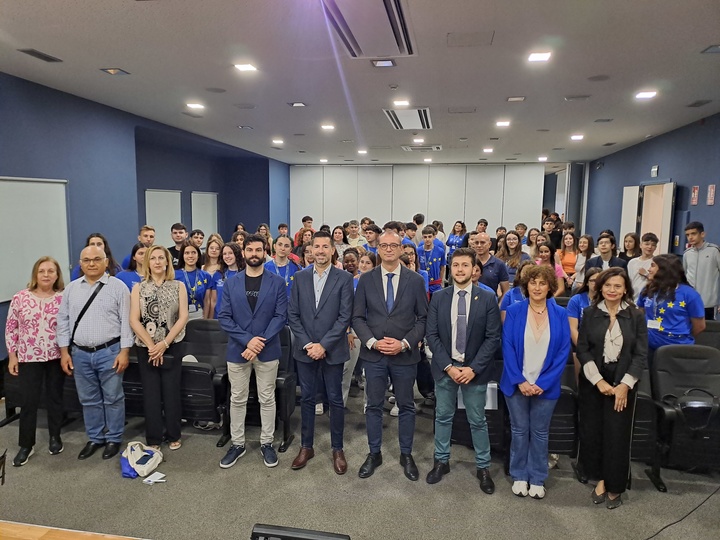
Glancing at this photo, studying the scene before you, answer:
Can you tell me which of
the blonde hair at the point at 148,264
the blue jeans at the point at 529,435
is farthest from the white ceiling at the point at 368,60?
the blue jeans at the point at 529,435

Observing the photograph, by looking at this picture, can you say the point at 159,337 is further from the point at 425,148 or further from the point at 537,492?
the point at 425,148

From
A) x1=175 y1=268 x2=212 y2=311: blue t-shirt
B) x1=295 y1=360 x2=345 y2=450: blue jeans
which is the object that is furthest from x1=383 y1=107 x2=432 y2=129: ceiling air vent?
x1=295 y1=360 x2=345 y2=450: blue jeans

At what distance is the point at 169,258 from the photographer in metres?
3.64

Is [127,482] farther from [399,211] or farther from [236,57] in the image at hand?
[399,211]

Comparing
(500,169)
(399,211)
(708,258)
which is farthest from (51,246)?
(500,169)

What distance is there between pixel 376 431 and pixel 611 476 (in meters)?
1.54

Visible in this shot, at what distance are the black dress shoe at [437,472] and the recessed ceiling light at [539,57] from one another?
3.91m

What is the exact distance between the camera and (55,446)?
11.9ft

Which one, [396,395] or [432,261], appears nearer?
[396,395]

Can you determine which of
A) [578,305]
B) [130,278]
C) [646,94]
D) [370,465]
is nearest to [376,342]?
[370,465]

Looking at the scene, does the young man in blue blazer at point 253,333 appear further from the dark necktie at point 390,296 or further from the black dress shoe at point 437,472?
the black dress shoe at point 437,472

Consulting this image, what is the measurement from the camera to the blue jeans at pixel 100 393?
138 inches

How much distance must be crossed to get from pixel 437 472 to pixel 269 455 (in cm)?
124

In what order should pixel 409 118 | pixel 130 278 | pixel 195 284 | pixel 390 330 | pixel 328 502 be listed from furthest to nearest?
pixel 409 118
pixel 195 284
pixel 130 278
pixel 390 330
pixel 328 502
